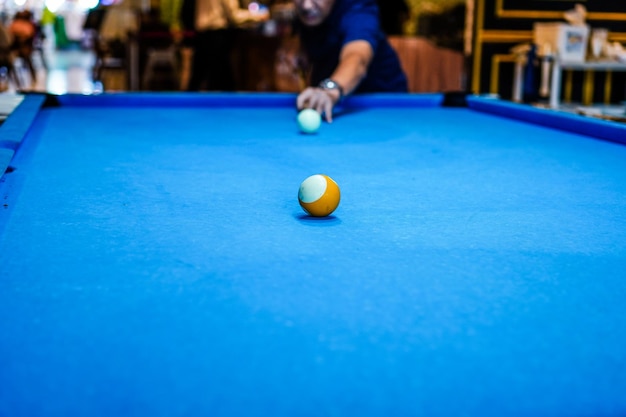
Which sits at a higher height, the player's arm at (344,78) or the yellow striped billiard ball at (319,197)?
the player's arm at (344,78)

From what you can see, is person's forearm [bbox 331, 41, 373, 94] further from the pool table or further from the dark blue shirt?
the pool table

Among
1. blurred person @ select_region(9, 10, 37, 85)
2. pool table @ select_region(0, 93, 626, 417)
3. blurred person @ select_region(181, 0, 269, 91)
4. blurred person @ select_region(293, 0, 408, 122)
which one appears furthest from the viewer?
blurred person @ select_region(9, 10, 37, 85)

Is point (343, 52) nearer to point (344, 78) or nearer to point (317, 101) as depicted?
point (344, 78)

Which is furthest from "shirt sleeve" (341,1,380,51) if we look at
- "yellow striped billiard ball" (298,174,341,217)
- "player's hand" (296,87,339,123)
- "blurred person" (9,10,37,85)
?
"blurred person" (9,10,37,85)

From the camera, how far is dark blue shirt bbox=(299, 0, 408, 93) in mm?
3340

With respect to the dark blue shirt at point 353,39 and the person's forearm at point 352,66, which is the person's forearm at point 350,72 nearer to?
the person's forearm at point 352,66

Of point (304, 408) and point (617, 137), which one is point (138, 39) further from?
point (304, 408)

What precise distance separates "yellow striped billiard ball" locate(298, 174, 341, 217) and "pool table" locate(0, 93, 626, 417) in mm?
25

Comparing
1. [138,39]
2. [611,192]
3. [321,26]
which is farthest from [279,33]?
[611,192]

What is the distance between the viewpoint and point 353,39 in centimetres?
327

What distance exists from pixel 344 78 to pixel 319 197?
1827 mm

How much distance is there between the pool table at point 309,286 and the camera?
63cm

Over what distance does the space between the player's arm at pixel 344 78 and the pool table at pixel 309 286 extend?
714mm

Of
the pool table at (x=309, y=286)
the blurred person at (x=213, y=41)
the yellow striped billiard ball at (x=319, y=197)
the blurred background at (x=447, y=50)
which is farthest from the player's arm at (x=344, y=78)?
the blurred person at (x=213, y=41)
